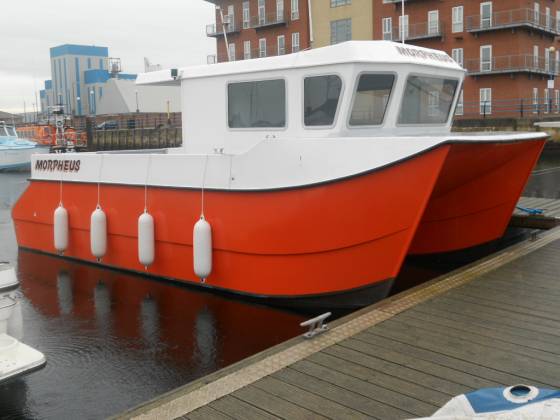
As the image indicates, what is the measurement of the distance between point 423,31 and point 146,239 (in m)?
31.4

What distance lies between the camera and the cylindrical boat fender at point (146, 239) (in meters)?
7.47

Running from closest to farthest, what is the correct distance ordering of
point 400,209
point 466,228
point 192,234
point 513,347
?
point 513,347, point 400,209, point 192,234, point 466,228

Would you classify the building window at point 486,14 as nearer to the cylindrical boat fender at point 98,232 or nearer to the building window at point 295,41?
the building window at point 295,41

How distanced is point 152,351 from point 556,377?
3.75 meters

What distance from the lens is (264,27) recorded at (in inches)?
1617

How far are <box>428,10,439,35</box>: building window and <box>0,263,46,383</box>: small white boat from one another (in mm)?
33856

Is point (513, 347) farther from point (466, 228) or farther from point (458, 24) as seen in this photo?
point (458, 24)

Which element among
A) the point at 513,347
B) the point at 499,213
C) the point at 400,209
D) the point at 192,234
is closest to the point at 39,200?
the point at 192,234

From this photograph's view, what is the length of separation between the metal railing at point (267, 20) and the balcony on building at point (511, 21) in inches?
477

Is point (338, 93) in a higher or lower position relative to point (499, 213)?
higher

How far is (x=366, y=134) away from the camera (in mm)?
6516

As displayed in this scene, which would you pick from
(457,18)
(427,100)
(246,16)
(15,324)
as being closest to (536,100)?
(457,18)

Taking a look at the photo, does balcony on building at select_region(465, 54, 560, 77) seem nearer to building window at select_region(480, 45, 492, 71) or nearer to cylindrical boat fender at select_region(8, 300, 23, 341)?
building window at select_region(480, 45, 492, 71)

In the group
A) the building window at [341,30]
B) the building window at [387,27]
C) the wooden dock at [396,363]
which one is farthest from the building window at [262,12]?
the wooden dock at [396,363]
